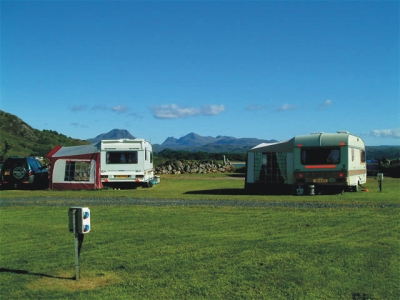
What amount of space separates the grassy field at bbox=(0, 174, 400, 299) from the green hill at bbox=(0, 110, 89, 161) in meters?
55.5

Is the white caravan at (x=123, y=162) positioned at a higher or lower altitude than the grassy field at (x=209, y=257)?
higher

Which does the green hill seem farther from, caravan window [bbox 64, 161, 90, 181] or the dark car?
caravan window [bbox 64, 161, 90, 181]

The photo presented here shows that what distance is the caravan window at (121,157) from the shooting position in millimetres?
23547

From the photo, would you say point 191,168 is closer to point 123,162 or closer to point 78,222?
point 123,162

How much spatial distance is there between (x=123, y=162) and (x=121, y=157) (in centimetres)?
26

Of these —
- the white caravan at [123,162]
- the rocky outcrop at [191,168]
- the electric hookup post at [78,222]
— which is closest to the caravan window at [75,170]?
the white caravan at [123,162]

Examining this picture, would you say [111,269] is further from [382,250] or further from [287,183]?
[287,183]

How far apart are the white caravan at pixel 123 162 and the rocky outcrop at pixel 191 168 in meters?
14.2

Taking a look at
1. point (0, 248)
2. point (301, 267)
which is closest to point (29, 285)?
point (0, 248)

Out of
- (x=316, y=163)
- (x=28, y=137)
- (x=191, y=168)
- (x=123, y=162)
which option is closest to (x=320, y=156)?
(x=316, y=163)

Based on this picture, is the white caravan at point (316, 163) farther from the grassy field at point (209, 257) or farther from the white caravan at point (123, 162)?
the grassy field at point (209, 257)

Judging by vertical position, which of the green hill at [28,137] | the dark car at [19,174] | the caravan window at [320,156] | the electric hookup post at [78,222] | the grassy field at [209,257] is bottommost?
the grassy field at [209,257]

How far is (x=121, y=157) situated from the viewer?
23656 mm

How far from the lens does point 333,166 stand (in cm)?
1888
